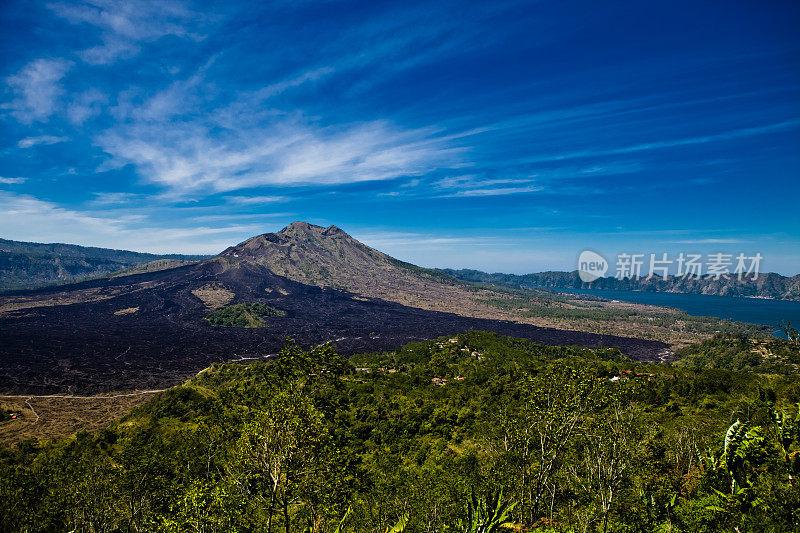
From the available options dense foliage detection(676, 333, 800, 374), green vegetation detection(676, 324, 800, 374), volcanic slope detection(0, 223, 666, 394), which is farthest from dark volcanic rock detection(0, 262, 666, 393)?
green vegetation detection(676, 324, 800, 374)

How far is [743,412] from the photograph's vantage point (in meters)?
25.1

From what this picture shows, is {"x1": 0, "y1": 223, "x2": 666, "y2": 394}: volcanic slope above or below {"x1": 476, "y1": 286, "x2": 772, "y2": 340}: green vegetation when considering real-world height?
below

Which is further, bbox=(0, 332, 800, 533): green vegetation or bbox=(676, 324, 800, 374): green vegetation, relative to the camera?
bbox=(676, 324, 800, 374): green vegetation

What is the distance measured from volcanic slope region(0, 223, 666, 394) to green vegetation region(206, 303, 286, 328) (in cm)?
415

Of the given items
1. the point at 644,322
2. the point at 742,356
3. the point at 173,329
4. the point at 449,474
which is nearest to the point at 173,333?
the point at 173,329

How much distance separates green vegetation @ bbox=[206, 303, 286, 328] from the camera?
130800 millimetres

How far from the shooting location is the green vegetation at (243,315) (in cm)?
13080

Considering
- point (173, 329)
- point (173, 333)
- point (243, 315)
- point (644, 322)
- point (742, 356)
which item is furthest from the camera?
point (644, 322)

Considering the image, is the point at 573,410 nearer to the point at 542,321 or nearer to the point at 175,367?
the point at 175,367

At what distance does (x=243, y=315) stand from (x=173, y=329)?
2422 centimetres

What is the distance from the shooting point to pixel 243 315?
138 m

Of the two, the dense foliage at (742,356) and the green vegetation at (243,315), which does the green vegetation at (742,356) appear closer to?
the dense foliage at (742,356)

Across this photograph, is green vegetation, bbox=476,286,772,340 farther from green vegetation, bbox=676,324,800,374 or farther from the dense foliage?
the dense foliage

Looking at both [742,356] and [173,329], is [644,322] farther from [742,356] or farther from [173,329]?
[173,329]
